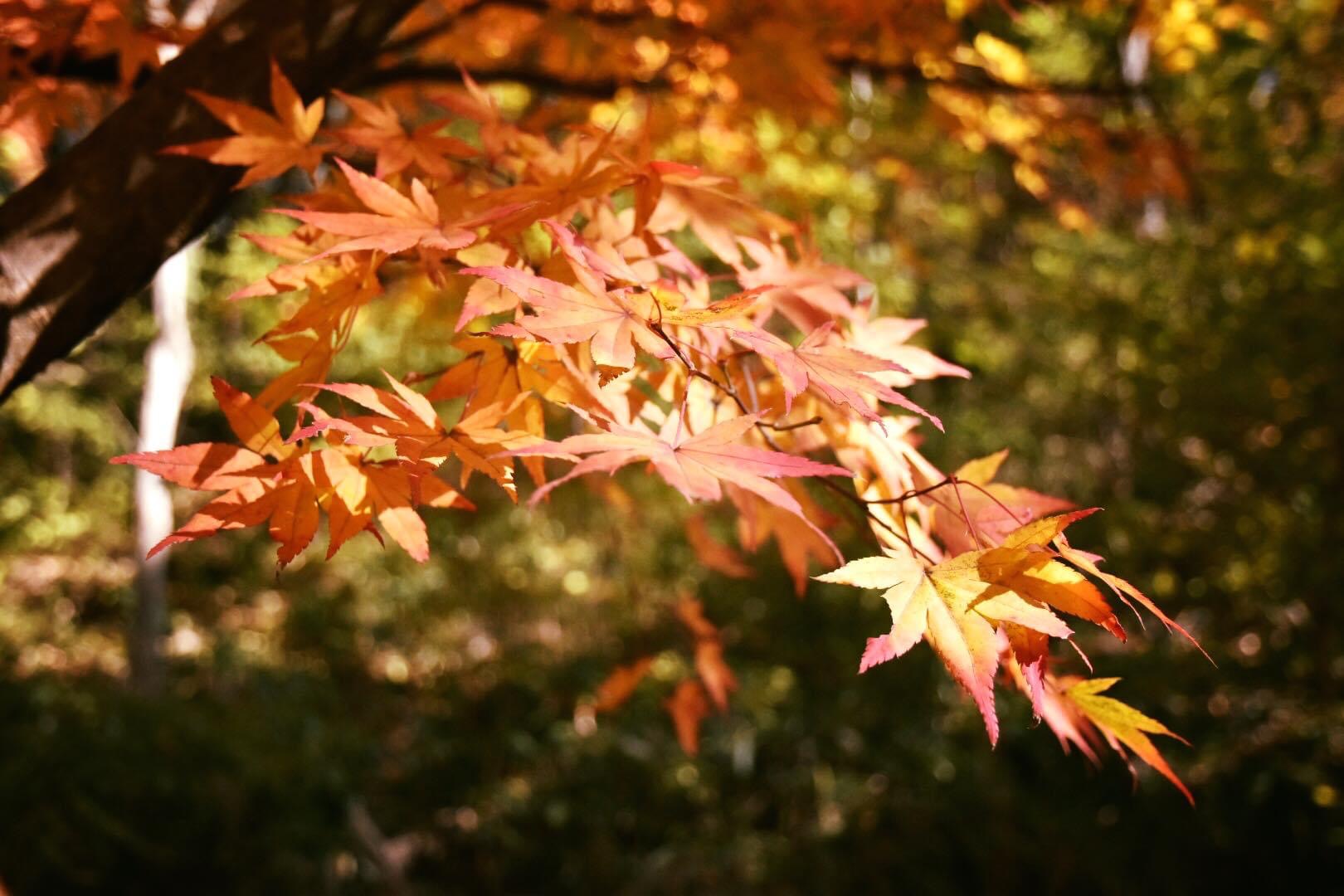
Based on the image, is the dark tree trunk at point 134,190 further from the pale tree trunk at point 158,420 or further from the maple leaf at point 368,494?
the pale tree trunk at point 158,420

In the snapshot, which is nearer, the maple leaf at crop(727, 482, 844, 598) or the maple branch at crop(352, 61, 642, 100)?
the maple leaf at crop(727, 482, 844, 598)

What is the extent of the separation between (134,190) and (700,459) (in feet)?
2.62

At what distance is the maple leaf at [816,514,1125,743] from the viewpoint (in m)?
0.82

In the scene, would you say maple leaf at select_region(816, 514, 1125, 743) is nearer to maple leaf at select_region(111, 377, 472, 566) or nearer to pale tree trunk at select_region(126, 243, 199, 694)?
maple leaf at select_region(111, 377, 472, 566)

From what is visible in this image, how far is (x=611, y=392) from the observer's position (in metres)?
1.03

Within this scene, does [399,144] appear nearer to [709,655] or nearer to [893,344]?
[893,344]

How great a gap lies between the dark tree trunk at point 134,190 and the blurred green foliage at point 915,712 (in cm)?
202

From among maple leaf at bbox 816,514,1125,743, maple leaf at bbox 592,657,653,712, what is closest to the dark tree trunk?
maple leaf at bbox 816,514,1125,743

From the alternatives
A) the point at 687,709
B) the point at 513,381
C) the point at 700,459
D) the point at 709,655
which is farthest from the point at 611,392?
the point at 687,709

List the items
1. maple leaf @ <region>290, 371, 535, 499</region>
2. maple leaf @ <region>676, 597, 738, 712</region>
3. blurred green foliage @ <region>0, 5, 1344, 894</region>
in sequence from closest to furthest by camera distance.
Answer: maple leaf @ <region>290, 371, 535, 499</region> < maple leaf @ <region>676, 597, 738, 712</region> < blurred green foliage @ <region>0, 5, 1344, 894</region>

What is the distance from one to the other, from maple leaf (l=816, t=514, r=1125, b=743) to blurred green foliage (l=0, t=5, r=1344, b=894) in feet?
7.29

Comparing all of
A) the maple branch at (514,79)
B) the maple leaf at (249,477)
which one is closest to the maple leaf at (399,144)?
the maple leaf at (249,477)

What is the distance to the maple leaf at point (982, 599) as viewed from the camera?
0.82 m

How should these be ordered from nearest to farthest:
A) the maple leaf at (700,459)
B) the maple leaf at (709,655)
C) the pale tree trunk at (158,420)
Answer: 1. the maple leaf at (700,459)
2. the maple leaf at (709,655)
3. the pale tree trunk at (158,420)
